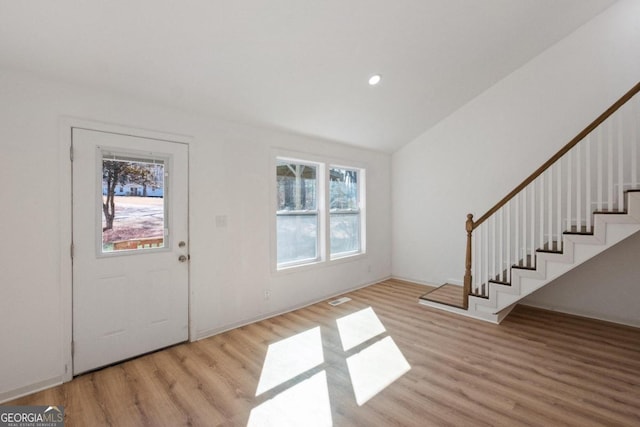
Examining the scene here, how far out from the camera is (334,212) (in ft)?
15.8

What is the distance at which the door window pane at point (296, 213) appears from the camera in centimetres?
406

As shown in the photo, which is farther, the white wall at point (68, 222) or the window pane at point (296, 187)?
the window pane at point (296, 187)

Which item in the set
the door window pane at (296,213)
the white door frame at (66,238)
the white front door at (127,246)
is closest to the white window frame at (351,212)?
the door window pane at (296,213)

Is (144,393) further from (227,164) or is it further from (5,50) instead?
(5,50)

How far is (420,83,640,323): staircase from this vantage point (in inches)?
111

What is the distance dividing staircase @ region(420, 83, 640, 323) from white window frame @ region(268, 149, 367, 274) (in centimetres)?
157

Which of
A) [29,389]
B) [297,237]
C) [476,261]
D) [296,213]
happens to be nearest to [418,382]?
[476,261]

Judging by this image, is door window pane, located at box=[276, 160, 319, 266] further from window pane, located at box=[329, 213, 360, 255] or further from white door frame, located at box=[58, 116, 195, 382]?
white door frame, located at box=[58, 116, 195, 382]

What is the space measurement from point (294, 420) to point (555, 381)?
85.2 inches

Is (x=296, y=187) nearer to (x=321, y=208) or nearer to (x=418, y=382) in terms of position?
(x=321, y=208)

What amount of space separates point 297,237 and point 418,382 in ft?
8.13

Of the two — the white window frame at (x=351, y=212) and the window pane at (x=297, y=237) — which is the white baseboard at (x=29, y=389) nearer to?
the window pane at (x=297, y=237)

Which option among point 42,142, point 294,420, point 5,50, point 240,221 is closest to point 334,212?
point 240,221

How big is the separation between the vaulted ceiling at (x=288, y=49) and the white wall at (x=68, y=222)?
0.65 feet
